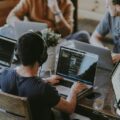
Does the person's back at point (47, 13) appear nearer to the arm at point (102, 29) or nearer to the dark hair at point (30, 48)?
the arm at point (102, 29)

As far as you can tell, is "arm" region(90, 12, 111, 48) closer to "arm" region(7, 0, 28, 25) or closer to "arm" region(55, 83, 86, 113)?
"arm" region(7, 0, 28, 25)

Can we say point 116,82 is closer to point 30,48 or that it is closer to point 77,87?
point 77,87

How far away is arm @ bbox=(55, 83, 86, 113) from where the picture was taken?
83.9 inches

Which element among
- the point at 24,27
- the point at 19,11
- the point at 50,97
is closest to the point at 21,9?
the point at 19,11

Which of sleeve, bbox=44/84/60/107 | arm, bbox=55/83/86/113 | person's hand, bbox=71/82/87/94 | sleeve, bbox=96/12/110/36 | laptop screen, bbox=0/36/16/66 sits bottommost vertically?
arm, bbox=55/83/86/113

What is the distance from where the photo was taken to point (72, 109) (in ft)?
7.15

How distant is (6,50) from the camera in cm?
265

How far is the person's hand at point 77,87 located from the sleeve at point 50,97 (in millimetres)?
246

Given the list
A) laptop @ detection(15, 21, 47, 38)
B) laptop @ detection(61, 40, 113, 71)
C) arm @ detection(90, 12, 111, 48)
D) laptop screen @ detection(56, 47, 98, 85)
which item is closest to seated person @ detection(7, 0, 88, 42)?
arm @ detection(90, 12, 111, 48)

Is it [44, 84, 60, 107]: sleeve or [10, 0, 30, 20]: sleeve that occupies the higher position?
[10, 0, 30, 20]: sleeve

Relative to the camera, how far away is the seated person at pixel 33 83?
6.68 feet

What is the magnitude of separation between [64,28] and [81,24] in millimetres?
1941

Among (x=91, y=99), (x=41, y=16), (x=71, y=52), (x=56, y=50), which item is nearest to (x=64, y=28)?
(x=41, y=16)

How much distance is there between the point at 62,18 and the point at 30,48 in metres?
1.62
